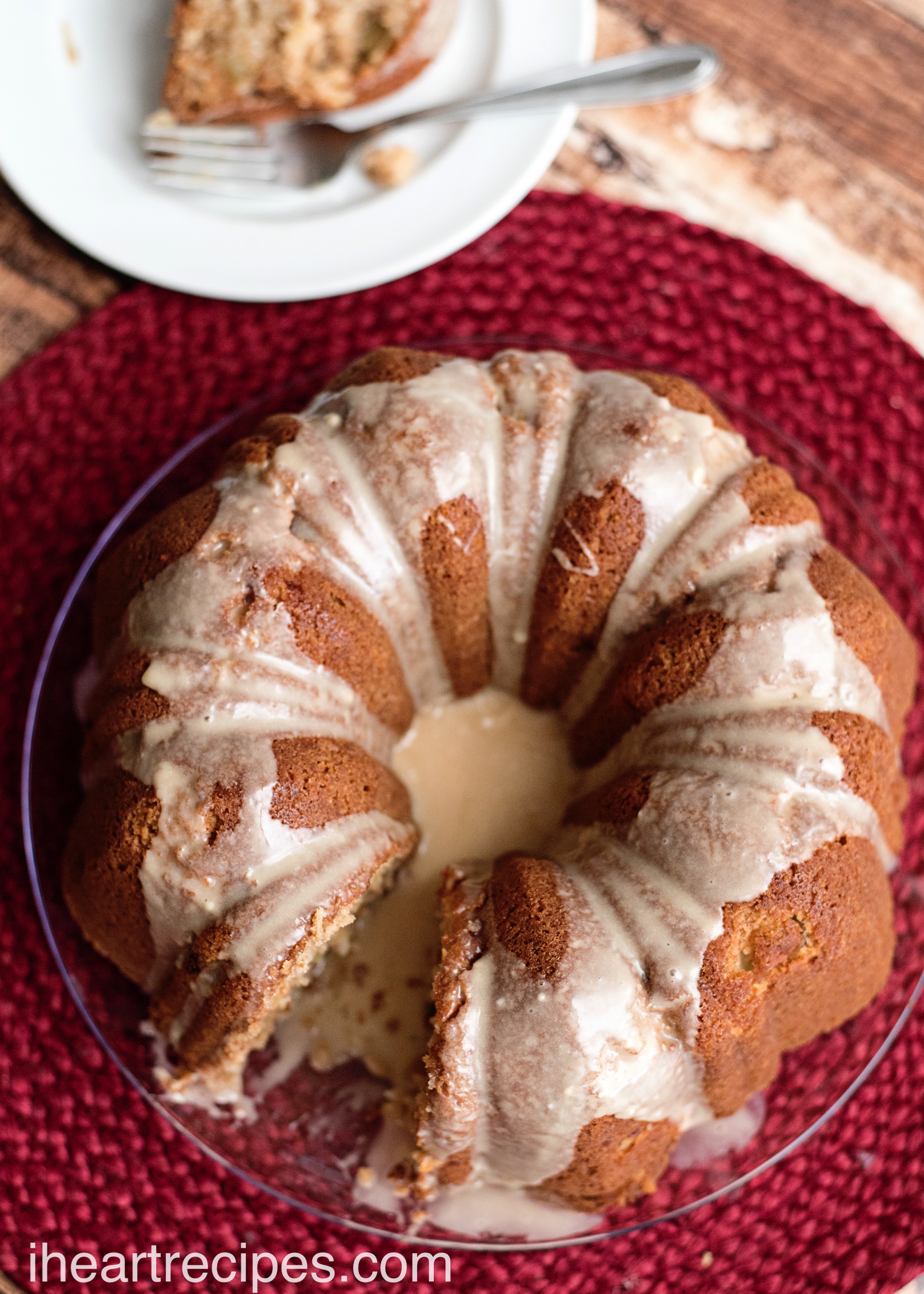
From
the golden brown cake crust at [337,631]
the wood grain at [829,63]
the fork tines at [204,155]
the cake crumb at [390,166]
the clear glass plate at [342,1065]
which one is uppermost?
the wood grain at [829,63]

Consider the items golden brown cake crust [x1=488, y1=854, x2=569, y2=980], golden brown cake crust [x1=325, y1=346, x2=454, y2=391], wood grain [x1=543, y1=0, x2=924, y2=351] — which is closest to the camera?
golden brown cake crust [x1=488, y1=854, x2=569, y2=980]

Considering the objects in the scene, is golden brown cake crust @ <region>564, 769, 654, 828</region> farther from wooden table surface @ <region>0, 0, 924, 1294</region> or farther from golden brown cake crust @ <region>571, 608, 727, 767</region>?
wooden table surface @ <region>0, 0, 924, 1294</region>

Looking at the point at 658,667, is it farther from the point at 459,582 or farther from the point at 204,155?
the point at 204,155

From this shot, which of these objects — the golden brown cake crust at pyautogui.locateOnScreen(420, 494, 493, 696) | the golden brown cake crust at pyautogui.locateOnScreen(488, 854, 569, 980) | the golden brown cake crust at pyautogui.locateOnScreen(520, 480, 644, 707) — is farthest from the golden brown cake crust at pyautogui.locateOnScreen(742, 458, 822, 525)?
the golden brown cake crust at pyautogui.locateOnScreen(488, 854, 569, 980)

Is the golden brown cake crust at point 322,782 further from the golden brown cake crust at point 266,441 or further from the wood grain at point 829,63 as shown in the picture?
the wood grain at point 829,63

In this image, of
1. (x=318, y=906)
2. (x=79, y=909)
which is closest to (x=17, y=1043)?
(x=79, y=909)

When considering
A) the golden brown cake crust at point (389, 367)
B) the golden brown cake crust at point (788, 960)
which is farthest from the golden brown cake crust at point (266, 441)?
the golden brown cake crust at point (788, 960)
